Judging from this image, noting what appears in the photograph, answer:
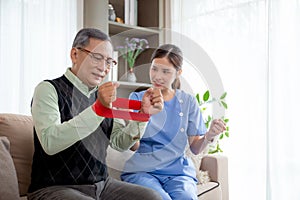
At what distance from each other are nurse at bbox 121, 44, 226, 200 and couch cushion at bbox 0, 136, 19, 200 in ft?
1.53

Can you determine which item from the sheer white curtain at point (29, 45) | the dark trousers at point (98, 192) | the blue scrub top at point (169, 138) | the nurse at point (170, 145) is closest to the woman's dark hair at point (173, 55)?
the nurse at point (170, 145)

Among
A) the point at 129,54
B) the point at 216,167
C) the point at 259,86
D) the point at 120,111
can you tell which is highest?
the point at 129,54

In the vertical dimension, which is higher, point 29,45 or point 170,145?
point 29,45

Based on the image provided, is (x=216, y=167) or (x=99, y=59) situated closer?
(x=99, y=59)

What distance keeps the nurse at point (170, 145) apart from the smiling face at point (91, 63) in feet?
0.69

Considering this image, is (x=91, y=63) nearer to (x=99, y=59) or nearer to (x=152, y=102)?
(x=99, y=59)

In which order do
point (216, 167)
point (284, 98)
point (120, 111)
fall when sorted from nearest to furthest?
point (120, 111), point (216, 167), point (284, 98)

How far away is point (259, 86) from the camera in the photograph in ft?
8.33

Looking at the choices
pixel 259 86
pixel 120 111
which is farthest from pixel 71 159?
pixel 259 86

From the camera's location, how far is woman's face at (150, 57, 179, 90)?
1.42 meters

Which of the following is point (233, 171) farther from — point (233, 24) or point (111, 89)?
point (111, 89)

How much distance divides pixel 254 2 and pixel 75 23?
4.24 feet

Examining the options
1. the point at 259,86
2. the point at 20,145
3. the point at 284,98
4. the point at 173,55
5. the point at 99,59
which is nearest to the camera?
the point at 99,59

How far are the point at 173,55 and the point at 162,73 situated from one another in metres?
0.09
